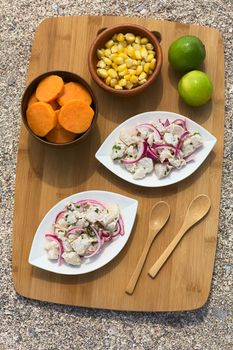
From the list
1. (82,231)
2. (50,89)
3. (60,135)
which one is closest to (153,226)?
(82,231)

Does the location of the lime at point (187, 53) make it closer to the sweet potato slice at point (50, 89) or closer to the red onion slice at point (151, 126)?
the red onion slice at point (151, 126)

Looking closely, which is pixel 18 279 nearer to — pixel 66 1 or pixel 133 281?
pixel 133 281

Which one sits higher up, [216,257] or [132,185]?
[132,185]

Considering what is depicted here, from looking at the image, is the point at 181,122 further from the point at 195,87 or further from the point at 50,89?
the point at 50,89

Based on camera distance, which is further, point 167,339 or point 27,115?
point 167,339

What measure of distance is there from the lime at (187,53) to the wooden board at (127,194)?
60 mm

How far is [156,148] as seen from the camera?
118 centimetres

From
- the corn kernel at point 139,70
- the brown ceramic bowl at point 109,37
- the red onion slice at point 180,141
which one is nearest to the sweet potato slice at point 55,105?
the brown ceramic bowl at point 109,37

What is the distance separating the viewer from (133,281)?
3.91ft

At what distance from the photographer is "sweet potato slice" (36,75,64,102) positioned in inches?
44.3

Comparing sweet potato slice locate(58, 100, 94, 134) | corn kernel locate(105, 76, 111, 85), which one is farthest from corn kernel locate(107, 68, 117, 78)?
sweet potato slice locate(58, 100, 94, 134)

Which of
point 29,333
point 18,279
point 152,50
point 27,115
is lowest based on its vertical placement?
point 29,333

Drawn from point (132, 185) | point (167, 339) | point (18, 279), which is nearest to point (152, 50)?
point (132, 185)

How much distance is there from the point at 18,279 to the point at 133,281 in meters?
0.31
